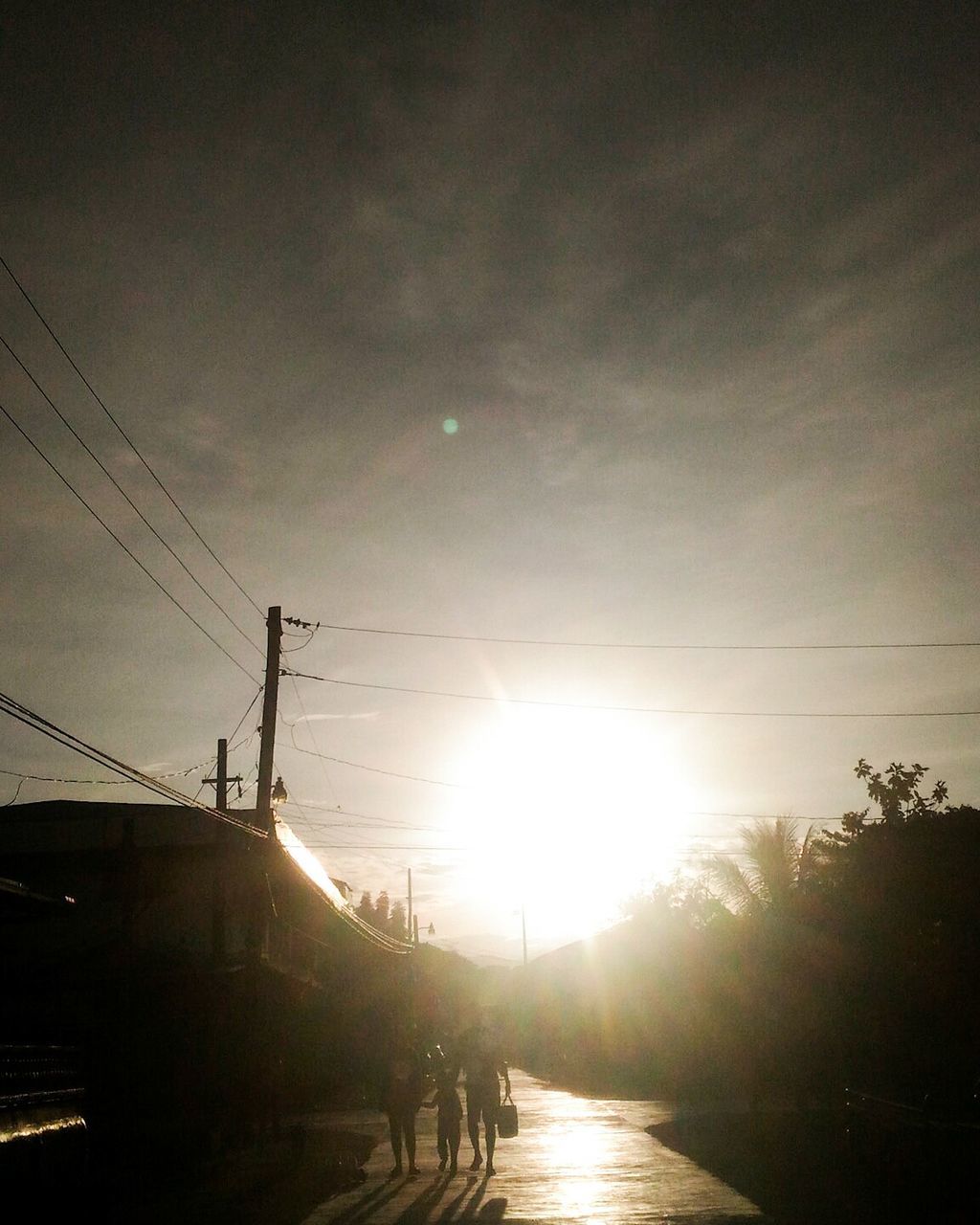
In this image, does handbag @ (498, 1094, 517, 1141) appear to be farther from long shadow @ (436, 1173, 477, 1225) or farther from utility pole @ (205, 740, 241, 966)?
utility pole @ (205, 740, 241, 966)

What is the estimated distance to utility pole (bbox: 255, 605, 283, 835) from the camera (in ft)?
65.0

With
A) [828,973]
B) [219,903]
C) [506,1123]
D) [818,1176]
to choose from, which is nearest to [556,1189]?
[506,1123]

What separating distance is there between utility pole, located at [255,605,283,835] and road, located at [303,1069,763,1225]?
19.4 ft

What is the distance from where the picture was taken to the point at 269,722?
20.6 metres

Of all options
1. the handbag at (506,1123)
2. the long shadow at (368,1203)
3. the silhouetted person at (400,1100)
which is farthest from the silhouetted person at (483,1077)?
the long shadow at (368,1203)

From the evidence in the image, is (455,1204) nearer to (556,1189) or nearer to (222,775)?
(556,1189)

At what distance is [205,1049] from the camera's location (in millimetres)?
16281

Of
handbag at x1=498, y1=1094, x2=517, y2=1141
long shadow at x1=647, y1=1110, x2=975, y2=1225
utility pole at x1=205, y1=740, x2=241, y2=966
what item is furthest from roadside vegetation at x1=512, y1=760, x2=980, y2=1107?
utility pole at x1=205, y1=740, x2=241, y2=966

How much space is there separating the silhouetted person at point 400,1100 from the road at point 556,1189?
0.34 metres

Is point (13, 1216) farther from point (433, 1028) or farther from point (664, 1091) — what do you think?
point (664, 1091)

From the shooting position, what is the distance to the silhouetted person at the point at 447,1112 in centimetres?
1484

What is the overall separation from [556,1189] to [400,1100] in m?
2.95

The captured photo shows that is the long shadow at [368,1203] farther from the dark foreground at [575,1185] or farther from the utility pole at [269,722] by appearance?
the utility pole at [269,722]

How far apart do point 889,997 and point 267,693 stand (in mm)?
14619
